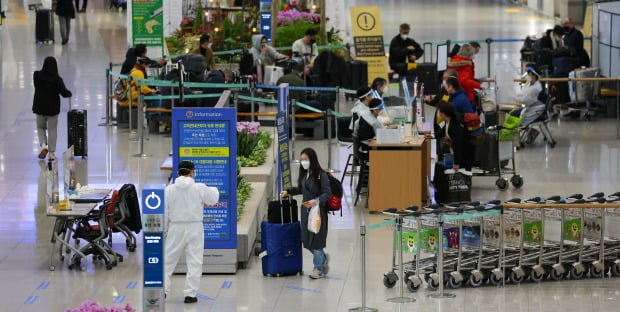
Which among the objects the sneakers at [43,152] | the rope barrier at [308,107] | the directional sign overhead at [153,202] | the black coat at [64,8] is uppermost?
the black coat at [64,8]

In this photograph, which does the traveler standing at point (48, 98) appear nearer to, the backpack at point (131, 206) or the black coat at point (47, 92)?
the black coat at point (47, 92)

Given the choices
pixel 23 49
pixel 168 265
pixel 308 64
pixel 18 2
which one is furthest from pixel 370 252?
pixel 18 2

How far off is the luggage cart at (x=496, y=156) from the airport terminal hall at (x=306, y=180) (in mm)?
32

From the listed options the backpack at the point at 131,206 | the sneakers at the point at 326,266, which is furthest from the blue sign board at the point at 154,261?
the backpack at the point at 131,206

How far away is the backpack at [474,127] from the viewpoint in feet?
56.5

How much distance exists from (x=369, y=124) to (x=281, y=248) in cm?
396

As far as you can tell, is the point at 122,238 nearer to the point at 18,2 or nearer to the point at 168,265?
the point at 168,265

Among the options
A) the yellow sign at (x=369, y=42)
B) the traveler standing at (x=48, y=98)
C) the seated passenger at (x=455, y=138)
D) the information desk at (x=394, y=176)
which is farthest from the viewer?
the yellow sign at (x=369, y=42)

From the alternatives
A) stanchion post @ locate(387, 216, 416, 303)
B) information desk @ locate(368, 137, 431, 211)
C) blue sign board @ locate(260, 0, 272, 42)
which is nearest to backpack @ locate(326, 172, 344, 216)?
stanchion post @ locate(387, 216, 416, 303)

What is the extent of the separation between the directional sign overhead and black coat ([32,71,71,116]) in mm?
9816

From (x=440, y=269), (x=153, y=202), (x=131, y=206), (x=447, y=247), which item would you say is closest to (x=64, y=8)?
(x=131, y=206)

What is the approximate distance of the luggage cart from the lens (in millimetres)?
17516

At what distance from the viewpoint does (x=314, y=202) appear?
13.0 m

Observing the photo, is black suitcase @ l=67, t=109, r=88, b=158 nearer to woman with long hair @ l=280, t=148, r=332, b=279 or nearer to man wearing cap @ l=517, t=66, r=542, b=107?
man wearing cap @ l=517, t=66, r=542, b=107
